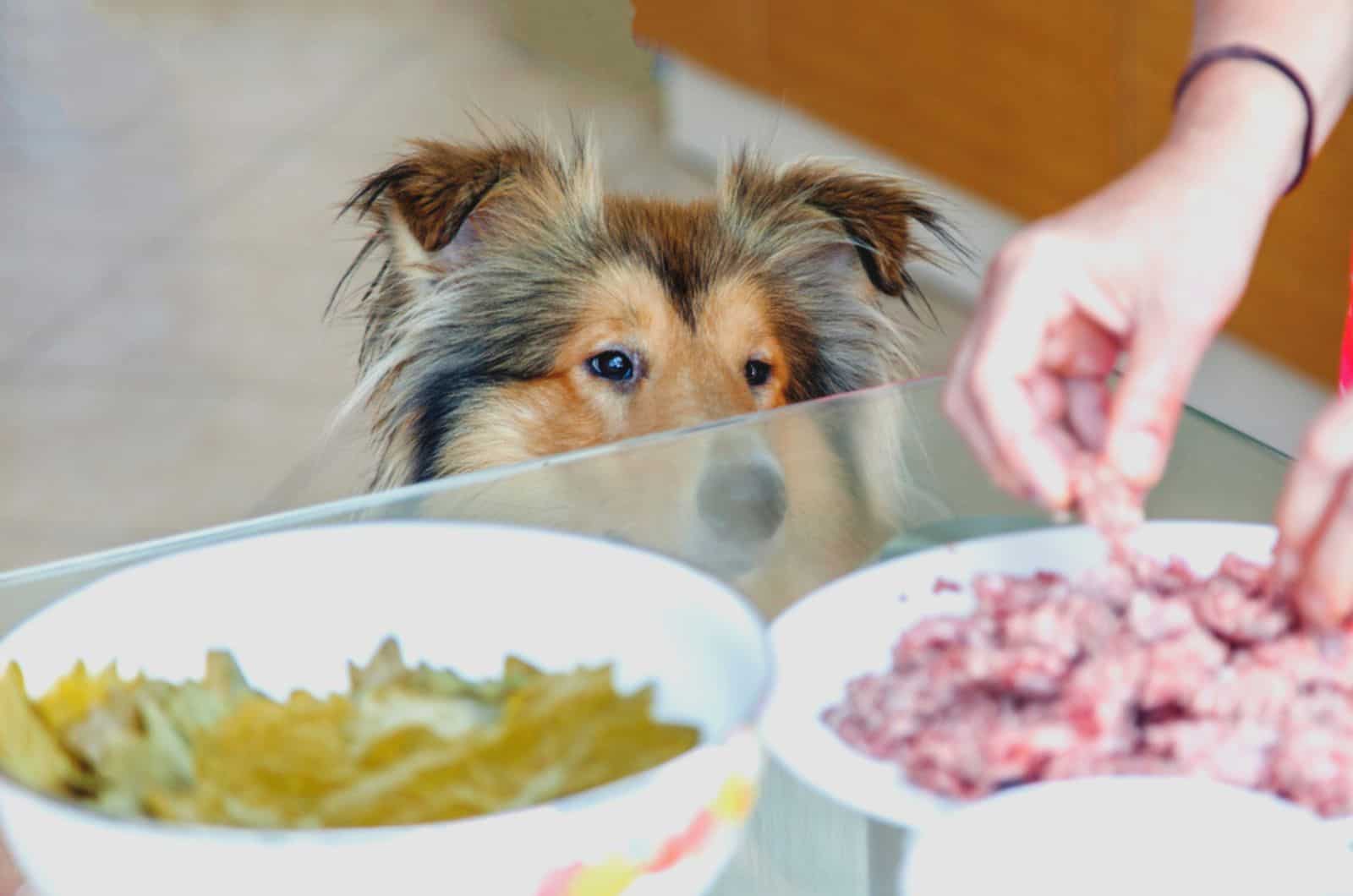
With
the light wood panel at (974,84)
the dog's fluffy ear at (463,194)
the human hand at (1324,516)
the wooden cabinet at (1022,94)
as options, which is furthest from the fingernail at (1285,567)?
the light wood panel at (974,84)

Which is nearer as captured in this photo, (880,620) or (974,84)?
(880,620)

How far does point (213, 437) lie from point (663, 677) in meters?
2.27

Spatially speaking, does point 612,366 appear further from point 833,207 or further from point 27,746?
point 27,746

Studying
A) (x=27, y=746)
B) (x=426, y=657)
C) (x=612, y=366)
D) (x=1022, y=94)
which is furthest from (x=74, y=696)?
(x=1022, y=94)

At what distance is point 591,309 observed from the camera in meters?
1.83

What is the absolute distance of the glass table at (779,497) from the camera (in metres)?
1.03

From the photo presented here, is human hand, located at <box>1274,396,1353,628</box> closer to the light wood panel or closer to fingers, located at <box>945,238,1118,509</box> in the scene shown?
fingers, located at <box>945,238,1118,509</box>

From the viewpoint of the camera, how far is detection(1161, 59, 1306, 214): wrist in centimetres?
85

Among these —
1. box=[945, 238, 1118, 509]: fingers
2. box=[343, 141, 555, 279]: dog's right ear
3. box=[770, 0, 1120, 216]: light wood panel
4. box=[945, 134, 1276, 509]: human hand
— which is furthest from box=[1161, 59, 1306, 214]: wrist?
box=[770, 0, 1120, 216]: light wood panel

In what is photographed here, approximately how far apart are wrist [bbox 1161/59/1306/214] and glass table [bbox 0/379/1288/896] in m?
0.22

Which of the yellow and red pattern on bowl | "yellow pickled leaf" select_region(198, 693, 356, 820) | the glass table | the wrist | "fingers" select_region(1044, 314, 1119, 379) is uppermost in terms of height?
the wrist

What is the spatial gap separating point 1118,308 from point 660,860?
0.40 meters

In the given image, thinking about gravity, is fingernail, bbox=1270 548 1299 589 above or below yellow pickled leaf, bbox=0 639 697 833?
above

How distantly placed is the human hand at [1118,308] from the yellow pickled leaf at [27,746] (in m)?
0.46
